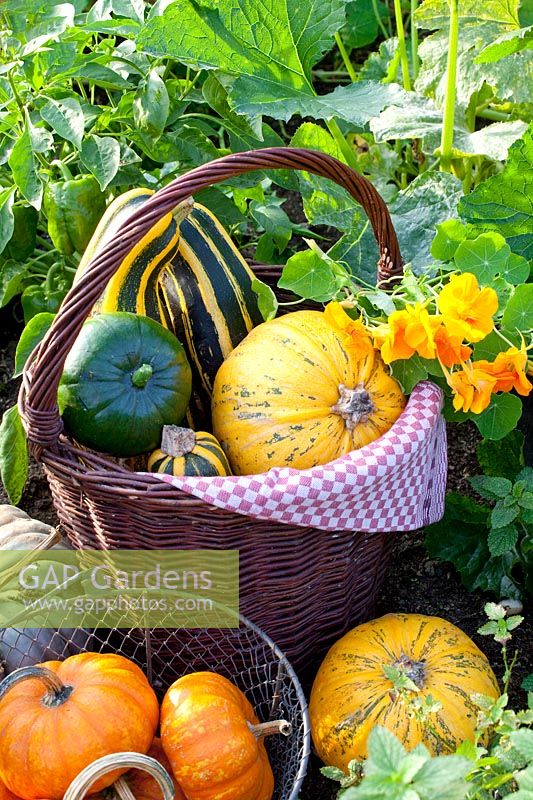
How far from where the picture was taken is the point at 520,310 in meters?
1.61

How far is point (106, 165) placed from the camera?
6.21ft

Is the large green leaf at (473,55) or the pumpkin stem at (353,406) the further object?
the large green leaf at (473,55)

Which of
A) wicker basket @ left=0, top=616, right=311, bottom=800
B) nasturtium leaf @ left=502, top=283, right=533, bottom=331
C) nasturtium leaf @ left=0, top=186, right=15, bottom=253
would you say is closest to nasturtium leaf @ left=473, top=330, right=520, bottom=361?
nasturtium leaf @ left=502, top=283, right=533, bottom=331

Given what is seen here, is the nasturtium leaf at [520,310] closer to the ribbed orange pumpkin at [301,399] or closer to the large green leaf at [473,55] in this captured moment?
the ribbed orange pumpkin at [301,399]

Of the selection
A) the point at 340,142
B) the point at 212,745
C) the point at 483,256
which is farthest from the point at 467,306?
the point at 340,142

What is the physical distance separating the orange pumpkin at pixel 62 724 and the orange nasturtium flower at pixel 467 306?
75 cm

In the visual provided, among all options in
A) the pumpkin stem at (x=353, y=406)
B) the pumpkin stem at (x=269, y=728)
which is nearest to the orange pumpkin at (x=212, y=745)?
the pumpkin stem at (x=269, y=728)

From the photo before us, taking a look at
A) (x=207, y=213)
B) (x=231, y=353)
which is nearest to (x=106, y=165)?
(x=207, y=213)

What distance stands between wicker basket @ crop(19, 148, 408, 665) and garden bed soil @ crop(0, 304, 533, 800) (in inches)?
9.6

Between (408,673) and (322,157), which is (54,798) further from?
(322,157)

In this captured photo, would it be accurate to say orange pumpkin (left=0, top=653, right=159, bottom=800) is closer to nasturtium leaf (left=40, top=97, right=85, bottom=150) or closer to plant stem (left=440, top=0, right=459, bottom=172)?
nasturtium leaf (left=40, top=97, right=85, bottom=150)

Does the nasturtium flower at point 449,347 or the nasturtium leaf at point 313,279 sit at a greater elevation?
the nasturtium leaf at point 313,279

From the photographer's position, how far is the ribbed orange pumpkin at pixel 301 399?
1.62 metres

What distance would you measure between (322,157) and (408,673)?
872 millimetres
